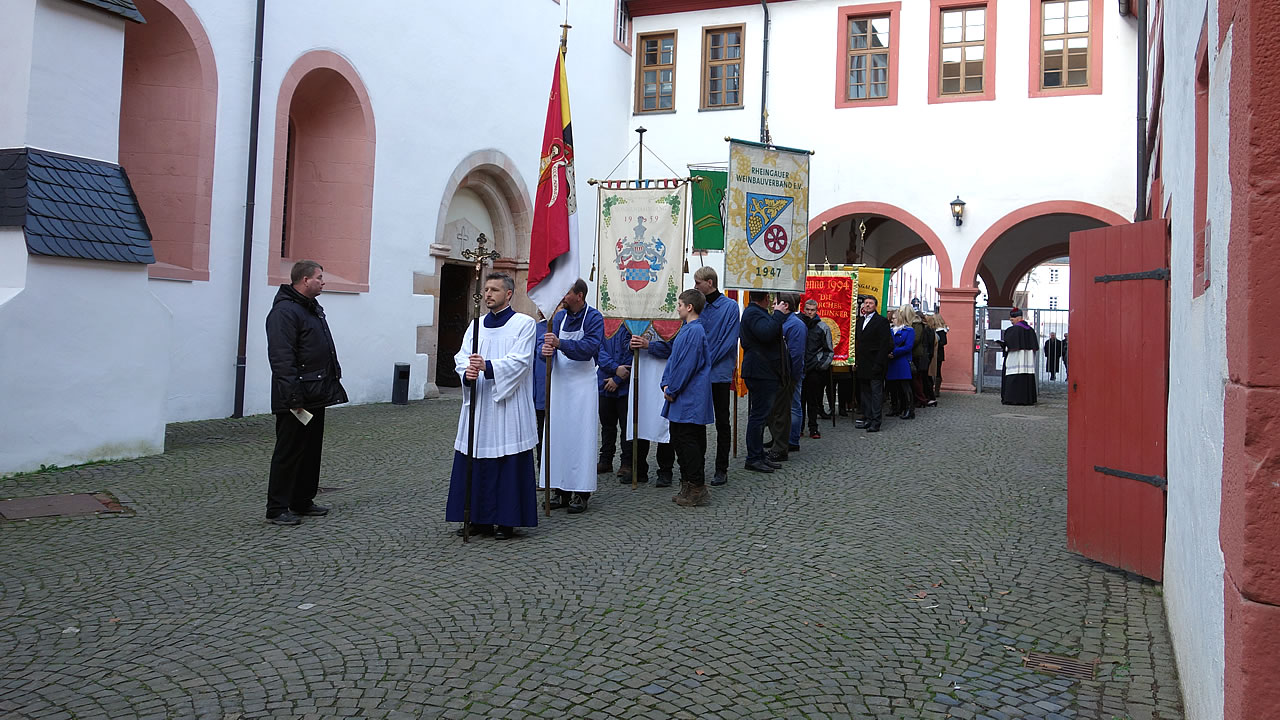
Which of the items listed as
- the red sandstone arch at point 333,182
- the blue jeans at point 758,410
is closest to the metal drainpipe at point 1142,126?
the blue jeans at point 758,410

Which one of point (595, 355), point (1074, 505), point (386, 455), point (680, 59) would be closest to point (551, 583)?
point (595, 355)

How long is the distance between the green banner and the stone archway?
10.3 feet

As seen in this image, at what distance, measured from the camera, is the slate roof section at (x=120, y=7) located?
26.8ft

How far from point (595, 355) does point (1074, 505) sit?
3203mm

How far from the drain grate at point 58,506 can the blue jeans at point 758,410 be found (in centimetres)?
500

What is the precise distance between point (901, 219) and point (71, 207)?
14.6 meters

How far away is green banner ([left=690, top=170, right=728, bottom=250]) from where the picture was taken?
13883 millimetres

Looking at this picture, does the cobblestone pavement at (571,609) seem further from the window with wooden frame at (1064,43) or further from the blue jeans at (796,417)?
the window with wooden frame at (1064,43)

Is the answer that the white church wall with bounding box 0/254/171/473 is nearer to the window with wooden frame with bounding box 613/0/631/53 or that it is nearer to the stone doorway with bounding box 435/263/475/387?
the stone doorway with bounding box 435/263/475/387

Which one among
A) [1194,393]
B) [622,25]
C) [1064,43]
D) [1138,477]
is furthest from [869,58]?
[1194,393]

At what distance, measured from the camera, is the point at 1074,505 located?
18.6 ft

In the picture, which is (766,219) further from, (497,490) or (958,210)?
(958,210)

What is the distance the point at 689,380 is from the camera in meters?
7.02

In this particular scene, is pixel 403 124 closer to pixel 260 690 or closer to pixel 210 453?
pixel 210 453
